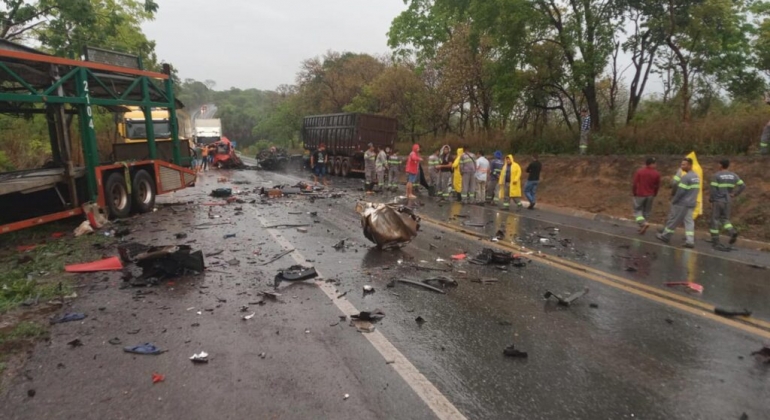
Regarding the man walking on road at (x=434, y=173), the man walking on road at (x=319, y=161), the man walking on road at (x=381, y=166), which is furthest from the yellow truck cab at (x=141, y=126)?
the man walking on road at (x=319, y=161)

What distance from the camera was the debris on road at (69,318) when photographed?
15.4ft

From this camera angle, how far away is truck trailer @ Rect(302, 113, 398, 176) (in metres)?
24.0

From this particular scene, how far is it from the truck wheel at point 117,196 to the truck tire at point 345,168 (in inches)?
573

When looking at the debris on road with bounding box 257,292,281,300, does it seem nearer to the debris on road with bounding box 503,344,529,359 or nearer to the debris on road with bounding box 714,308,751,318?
the debris on road with bounding box 503,344,529,359

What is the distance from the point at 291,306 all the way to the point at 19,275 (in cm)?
387

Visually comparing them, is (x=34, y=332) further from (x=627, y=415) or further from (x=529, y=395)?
(x=627, y=415)

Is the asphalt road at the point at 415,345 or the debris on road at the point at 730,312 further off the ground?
the debris on road at the point at 730,312

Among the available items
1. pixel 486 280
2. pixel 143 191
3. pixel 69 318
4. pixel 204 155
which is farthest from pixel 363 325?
pixel 204 155

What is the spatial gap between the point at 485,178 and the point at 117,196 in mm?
10201

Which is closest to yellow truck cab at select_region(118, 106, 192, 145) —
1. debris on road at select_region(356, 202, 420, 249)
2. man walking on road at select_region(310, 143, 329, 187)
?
debris on road at select_region(356, 202, 420, 249)

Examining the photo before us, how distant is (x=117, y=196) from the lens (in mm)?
11094

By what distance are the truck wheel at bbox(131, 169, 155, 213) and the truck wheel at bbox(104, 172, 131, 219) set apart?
0.28 m

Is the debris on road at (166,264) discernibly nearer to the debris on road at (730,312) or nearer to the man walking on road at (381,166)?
the debris on road at (730,312)

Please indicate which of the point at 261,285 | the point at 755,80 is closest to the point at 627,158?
the point at 755,80
